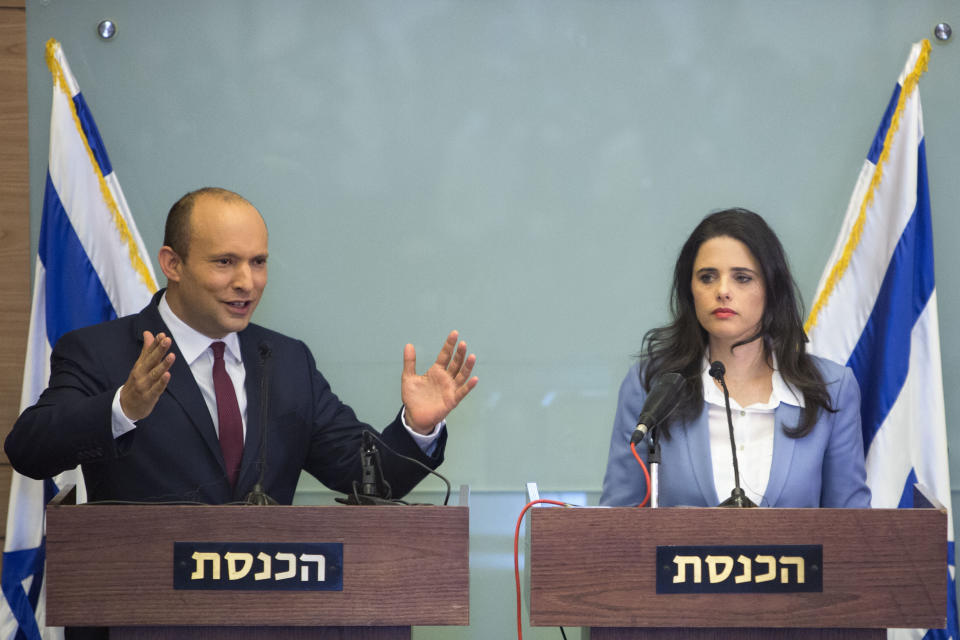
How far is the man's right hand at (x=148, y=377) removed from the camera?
2021 millimetres

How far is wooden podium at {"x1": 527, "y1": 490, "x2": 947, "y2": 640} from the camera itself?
1.87 metres

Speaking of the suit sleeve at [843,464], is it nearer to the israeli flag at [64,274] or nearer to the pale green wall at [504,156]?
the pale green wall at [504,156]

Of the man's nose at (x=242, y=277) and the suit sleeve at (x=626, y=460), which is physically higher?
the man's nose at (x=242, y=277)

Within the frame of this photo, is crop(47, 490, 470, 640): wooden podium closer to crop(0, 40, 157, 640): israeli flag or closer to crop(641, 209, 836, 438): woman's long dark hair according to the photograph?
crop(641, 209, 836, 438): woman's long dark hair

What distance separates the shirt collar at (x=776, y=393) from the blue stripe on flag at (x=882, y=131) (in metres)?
1.53

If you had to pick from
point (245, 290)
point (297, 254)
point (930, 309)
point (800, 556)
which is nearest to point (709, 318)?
point (800, 556)

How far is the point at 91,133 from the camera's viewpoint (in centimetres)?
368

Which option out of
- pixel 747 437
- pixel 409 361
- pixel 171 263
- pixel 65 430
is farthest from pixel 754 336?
pixel 65 430

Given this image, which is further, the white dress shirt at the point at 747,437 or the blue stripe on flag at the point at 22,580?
the blue stripe on flag at the point at 22,580

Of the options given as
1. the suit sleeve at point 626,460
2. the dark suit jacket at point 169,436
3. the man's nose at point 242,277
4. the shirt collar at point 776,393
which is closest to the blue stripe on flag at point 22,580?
the dark suit jacket at point 169,436

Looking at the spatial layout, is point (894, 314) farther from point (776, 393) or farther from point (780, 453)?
point (780, 453)

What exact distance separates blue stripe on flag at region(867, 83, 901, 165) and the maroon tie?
248cm

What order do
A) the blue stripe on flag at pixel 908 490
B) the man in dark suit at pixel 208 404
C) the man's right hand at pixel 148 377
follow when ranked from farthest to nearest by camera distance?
the blue stripe on flag at pixel 908 490 → the man in dark suit at pixel 208 404 → the man's right hand at pixel 148 377

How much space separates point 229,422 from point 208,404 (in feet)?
0.29
